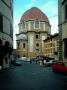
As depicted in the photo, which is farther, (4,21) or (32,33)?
(32,33)

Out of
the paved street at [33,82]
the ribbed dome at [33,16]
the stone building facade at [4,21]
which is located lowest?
the paved street at [33,82]

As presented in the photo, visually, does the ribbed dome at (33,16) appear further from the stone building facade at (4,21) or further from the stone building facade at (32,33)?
the stone building facade at (4,21)

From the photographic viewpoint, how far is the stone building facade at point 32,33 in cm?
12862

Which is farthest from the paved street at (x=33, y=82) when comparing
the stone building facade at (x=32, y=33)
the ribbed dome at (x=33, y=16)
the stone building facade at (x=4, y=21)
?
the ribbed dome at (x=33, y=16)

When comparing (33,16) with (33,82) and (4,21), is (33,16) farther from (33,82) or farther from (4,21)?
(33,82)

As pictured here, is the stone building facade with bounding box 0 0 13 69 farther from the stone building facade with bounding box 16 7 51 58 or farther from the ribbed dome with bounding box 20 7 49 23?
the ribbed dome with bounding box 20 7 49 23

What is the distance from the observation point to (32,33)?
433 feet

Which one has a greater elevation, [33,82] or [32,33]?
[32,33]

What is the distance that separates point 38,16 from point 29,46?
1562 cm

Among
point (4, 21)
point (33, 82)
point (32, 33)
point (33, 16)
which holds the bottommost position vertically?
point (33, 82)

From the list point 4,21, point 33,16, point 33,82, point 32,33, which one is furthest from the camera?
point 33,16

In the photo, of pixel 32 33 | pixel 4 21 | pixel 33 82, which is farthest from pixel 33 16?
pixel 33 82

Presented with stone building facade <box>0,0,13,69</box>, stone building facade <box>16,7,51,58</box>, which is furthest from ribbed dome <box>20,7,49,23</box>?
stone building facade <box>0,0,13,69</box>

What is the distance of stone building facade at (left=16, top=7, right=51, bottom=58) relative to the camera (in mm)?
128625
